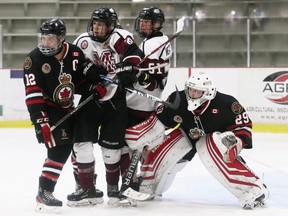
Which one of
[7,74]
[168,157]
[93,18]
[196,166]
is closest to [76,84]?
[93,18]

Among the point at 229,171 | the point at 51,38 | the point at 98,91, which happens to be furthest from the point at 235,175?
the point at 51,38

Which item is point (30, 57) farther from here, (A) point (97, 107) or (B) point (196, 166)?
(B) point (196, 166)

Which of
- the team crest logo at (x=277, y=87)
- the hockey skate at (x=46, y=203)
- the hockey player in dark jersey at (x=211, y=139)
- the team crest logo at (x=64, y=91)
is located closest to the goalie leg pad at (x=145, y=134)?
the hockey player in dark jersey at (x=211, y=139)

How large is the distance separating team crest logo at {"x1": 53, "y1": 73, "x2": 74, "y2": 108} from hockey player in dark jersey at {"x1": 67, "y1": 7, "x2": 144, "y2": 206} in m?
0.11

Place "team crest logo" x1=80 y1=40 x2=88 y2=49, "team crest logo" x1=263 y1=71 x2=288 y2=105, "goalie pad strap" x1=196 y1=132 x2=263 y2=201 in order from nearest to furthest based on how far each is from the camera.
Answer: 1. "goalie pad strap" x1=196 y1=132 x2=263 y2=201
2. "team crest logo" x1=80 y1=40 x2=88 y2=49
3. "team crest logo" x1=263 y1=71 x2=288 y2=105

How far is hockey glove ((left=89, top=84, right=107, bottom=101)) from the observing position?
296 centimetres

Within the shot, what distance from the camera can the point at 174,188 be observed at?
364cm

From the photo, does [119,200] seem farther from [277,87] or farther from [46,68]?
[277,87]

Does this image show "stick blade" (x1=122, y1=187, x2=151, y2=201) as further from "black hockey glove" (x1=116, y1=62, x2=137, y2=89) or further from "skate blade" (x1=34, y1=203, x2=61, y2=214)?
"black hockey glove" (x1=116, y1=62, x2=137, y2=89)

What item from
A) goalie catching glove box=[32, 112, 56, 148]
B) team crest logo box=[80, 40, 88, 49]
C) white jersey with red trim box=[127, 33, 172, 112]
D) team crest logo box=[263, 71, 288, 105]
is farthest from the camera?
team crest logo box=[263, 71, 288, 105]

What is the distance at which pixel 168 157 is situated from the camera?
321 centimetres

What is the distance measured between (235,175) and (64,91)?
988 millimetres

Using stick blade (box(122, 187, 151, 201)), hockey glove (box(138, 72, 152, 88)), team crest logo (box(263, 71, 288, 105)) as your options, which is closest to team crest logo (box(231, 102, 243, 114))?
hockey glove (box(138, 72, 152, 88))

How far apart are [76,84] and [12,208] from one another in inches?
28.6
